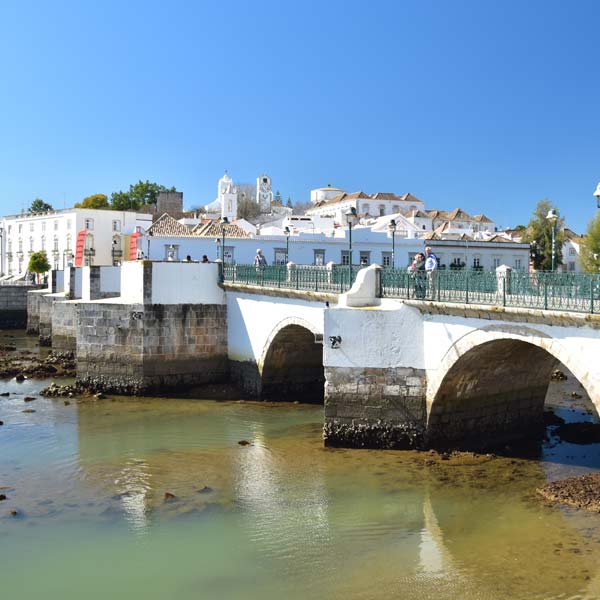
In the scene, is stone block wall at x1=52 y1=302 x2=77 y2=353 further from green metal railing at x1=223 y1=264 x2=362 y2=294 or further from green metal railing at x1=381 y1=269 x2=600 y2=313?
green metal railing at x1=381 y1=269 x2=600 y2=313

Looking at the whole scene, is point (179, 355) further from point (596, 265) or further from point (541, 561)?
point (596, 265)

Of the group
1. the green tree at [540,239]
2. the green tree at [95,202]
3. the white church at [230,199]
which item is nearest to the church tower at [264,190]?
the white church at [230,199]

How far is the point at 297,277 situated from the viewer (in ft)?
61.8

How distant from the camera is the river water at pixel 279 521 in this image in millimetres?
9211

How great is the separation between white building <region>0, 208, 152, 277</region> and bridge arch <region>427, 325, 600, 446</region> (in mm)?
35077

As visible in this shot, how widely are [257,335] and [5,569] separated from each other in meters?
11.6

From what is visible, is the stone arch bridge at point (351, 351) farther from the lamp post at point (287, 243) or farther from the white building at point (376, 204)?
the white building at point (376, 204)

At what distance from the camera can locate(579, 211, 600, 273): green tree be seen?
3716 centimetres

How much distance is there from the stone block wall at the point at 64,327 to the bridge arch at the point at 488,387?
19.2 m

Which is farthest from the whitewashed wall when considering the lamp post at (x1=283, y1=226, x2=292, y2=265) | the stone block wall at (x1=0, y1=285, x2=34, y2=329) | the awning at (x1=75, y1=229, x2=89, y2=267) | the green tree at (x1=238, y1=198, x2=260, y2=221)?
the green tree at (x1=238, y1=198, x2=260, y2=221)

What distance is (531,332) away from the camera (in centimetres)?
1209

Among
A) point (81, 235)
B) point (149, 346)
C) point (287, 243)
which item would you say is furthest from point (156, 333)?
point (81, 235)

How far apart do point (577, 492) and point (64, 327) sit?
23.1 metres

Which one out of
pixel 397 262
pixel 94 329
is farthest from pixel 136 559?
pixel 397 262
